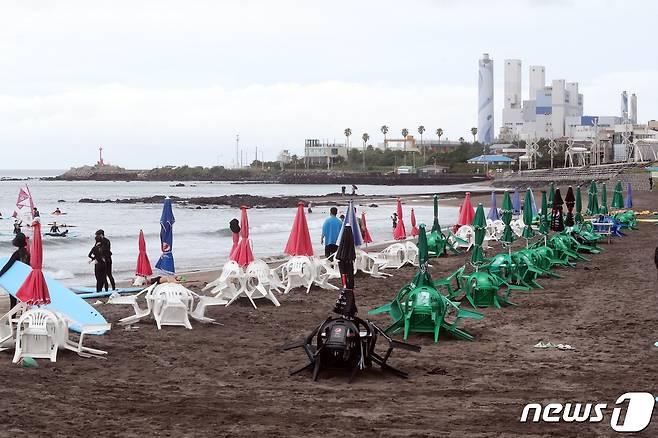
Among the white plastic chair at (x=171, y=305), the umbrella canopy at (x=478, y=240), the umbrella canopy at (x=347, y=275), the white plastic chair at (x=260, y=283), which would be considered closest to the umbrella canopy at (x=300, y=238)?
the white plastic chair at (x=260, y=283)

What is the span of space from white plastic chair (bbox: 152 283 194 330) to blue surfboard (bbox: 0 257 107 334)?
0.98 metres

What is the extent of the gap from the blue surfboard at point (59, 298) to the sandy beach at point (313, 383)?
0.30m

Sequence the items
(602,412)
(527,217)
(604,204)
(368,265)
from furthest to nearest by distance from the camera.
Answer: (604,204) < (527,217) < (368,265) < (602,412)

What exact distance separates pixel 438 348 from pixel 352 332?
2093mm

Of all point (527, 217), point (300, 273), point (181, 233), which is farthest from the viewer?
point (181, 233)

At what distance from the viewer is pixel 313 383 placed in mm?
8664

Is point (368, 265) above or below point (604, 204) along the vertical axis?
below

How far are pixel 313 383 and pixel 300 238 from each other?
274 inches

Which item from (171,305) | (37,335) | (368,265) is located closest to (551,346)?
(171,305)

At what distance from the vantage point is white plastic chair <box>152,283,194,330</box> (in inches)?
468

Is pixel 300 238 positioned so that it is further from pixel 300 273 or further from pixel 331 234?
pixel 331 234

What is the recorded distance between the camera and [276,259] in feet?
81.3

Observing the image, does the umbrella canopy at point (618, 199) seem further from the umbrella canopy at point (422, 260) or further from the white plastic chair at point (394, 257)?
the umbrella canopy at point (422, 260)

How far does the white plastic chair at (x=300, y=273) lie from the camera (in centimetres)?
1541
